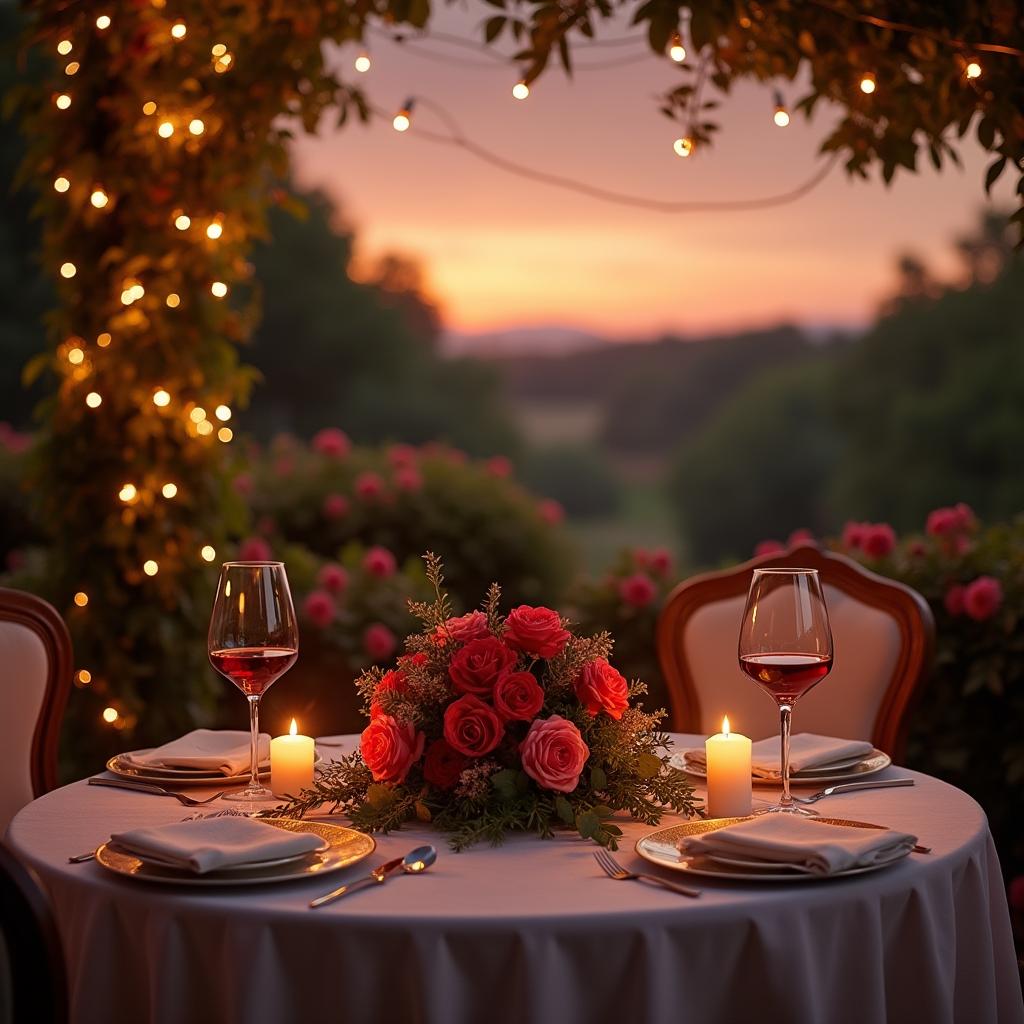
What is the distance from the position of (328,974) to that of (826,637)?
0.77 meters

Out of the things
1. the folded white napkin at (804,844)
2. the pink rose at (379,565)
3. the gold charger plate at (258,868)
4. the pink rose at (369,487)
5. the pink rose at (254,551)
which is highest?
the pink rose at (369,487)

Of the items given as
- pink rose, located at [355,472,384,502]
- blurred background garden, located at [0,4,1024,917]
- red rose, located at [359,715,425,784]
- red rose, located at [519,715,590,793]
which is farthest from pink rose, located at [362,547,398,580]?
red rose, located at [519,715,590,793]

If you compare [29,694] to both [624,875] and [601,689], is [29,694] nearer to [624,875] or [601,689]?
[601,689]

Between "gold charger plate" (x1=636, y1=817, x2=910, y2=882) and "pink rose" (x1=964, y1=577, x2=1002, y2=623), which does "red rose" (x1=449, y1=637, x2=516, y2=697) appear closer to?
"gold charger plate" (x1=636, y1=817, x2=910, y2=882)

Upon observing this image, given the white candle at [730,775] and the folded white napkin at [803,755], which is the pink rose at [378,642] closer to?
the folded white napkin at [803,755]

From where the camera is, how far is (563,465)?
9.05m

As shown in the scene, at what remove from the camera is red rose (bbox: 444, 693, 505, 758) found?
1.68m

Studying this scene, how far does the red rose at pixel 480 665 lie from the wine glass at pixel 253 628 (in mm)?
245

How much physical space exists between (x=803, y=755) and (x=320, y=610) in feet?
8.43

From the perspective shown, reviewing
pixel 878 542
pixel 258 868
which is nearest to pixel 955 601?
pixel 878 542

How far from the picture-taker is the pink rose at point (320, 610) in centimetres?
435

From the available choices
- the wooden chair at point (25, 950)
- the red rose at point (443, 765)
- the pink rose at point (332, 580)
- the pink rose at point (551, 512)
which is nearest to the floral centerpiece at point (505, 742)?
the red rose at point (443, 765)

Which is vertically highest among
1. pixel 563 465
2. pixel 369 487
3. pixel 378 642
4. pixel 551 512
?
pixel 563 465

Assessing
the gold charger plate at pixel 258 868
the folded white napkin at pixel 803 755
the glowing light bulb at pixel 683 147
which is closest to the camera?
the gold charger plate at pixel 258 868
